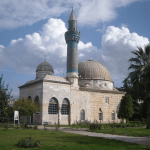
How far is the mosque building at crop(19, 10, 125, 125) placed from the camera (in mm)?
29172

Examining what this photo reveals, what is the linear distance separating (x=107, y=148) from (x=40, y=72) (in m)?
29.4

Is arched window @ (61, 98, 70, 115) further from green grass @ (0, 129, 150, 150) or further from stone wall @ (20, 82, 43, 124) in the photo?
green grass @ (0, 129, 150, 150)

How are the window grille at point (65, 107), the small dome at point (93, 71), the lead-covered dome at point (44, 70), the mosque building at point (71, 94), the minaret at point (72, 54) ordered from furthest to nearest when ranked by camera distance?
the small dome at point (93, 71) < the lead-covered dome at point (44, 70) < the minaret at point (72, 54) < the window grille at point (65, 107) < the mosque building at point (71, 94)

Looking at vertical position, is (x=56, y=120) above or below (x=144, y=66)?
below

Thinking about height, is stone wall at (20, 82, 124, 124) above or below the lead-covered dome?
below

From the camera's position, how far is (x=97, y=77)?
124 feet

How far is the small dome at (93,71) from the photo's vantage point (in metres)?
38.1

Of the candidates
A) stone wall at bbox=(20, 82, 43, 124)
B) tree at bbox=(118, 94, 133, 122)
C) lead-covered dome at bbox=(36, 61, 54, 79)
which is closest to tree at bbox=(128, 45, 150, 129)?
tree at bbox=(118, 94, 133, 122)

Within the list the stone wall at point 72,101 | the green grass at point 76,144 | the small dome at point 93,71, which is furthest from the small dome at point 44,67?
the green grass at point 76,144

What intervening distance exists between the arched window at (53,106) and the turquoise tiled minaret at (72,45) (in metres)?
5.38

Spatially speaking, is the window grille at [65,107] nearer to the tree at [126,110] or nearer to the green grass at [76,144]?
the tree at [126,110]

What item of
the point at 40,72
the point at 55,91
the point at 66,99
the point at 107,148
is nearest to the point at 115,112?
the point at 66,99

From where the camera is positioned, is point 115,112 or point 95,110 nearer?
point 95,110

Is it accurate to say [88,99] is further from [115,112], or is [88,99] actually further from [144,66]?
[144,66]
